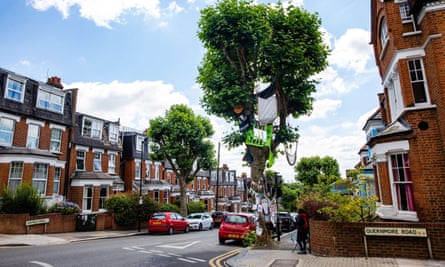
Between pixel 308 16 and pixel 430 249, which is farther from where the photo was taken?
pixel 308 16

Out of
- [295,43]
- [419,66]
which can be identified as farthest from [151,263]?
[419,66]

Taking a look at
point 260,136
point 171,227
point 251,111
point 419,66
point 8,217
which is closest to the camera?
point 419,66

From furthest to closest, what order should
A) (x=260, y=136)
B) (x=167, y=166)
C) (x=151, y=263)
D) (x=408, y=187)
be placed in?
(x=167, y=166), (x=260, y=136), (x=408, y=187), (x=151, y=263)

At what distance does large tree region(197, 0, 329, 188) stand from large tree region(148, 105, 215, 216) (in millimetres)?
12021

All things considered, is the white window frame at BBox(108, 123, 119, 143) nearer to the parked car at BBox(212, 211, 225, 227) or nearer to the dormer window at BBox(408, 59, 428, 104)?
the parked car at BBox(212, 211, 225, 227)

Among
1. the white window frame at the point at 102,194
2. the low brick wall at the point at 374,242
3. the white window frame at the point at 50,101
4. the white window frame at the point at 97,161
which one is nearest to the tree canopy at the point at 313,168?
the white window frame at the point at 102,194

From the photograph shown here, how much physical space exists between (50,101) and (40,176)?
20.1 ft

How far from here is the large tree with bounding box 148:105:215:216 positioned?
86.9 ft

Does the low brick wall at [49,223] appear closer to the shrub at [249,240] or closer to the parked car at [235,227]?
the parked car at [235,227]

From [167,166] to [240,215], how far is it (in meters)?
24.5

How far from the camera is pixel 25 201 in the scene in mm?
16484

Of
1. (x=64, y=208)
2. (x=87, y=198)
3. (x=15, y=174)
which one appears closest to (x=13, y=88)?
(x=15, y=174)

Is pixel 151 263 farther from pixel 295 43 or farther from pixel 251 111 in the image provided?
pixel 295 43

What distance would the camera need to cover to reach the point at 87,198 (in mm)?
23906
